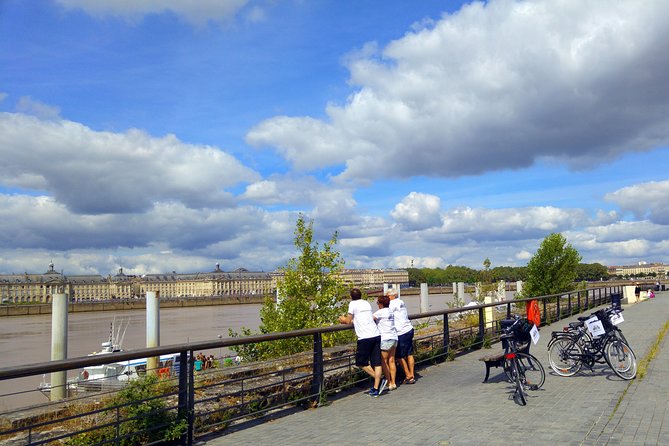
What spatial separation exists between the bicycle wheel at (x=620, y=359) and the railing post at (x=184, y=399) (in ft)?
21.8

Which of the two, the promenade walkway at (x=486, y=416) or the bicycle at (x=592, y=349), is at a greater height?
the bicycle at (x=592, y=349)

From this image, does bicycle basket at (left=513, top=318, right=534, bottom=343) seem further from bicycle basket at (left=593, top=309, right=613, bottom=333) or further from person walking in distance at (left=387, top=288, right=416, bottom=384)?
person walking in distance at (left=387, top=288, right=416, bottom=384)

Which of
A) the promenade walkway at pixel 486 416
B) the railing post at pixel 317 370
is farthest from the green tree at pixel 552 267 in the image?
the railing post at pixel 317 370

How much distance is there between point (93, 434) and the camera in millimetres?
5949

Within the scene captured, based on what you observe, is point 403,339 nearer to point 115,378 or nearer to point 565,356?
point 565,356

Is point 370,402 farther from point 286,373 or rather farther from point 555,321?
point 555,321

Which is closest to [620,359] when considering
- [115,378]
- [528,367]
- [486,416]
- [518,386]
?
[528,367]

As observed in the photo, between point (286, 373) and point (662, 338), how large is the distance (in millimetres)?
11602

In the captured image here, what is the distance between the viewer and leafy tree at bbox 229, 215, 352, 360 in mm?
16694

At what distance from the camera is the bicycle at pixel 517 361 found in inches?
331

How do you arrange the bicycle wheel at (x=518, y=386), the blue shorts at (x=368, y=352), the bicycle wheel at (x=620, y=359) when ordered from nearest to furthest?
1. the bicycle wheel at (x=518, y=386)
2. the blue shorts at (x=368, y=352)
3. the bicycle wheel at (x=620, y=359)

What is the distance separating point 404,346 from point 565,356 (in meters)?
2.67

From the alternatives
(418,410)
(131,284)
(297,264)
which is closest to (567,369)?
(418,410)

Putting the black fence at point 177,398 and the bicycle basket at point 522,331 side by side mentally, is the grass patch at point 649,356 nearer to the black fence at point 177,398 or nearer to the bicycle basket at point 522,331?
the bicycle basket at point 522,331
